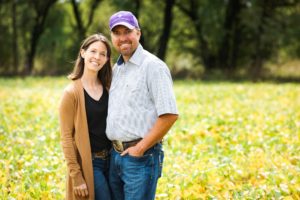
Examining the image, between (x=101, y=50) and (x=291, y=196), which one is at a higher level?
(x=101, y=50)

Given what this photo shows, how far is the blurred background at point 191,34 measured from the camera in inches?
1155

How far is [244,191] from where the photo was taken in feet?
19.8

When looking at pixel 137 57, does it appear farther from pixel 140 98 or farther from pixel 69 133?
pixel 69 133

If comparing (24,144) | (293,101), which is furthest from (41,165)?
(293,101)

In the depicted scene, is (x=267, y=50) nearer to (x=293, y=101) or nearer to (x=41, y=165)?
(x=293, y=101)

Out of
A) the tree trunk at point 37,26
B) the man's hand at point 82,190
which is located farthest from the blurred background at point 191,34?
the man's hand at point 82,190

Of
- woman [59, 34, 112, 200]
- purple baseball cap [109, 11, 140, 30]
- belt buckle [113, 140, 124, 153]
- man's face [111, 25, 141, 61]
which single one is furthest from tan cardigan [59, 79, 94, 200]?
purple baseball cap [109, 11, 140, 30]

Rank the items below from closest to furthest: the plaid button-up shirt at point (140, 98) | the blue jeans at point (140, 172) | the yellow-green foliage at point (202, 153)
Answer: the plaid button-up shirt at point (140, 98) < the blue jeans at point (140, 172) < the yellow-green foliage at point (202, 153)

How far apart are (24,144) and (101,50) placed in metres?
4.49

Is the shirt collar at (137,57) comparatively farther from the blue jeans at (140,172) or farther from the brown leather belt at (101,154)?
the brown leather belt at (101,154)

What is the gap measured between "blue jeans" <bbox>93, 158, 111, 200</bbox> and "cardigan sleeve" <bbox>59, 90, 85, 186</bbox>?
0.15 metres

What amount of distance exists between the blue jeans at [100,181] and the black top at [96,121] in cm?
12

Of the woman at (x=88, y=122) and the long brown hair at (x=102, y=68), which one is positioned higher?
the long brown hair at (x=102, y=68)

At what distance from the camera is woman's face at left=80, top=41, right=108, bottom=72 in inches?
174
